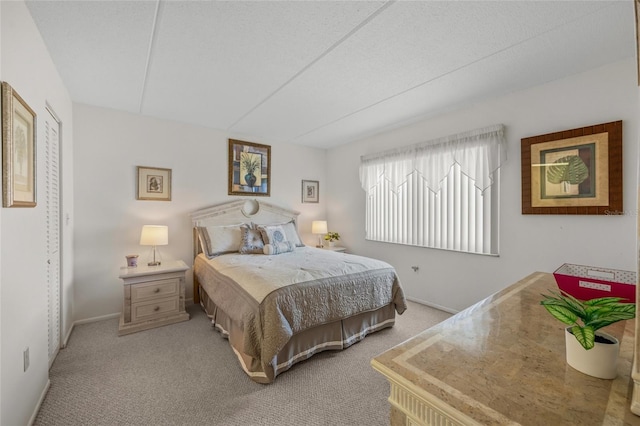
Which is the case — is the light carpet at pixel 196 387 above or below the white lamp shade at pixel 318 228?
below

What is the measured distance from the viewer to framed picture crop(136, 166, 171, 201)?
11.0ft

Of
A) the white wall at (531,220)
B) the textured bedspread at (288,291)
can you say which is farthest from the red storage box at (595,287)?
the textured bedspread at (288,291)

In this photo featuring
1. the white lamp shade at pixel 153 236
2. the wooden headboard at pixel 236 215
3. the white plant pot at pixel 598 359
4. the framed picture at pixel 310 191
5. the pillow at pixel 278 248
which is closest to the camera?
the white plant pot at pixel 598 359


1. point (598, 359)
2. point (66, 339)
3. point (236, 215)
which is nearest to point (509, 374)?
point (598, 359)

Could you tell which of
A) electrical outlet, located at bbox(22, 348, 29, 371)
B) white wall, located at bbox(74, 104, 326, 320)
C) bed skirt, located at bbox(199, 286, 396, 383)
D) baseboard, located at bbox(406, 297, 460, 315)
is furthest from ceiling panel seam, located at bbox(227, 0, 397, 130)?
baseboard, located at bbox(406, 297, 460, 315)

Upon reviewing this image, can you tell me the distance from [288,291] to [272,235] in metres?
1.60

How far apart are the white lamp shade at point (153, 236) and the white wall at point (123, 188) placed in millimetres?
382

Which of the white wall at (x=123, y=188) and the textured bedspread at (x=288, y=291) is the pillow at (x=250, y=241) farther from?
the white wall at (x=123, y=188)

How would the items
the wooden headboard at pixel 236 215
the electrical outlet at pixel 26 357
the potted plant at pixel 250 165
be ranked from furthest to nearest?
1. the potted plant at pixel 250 165
2. the wooden headboard at pixel 236 215
3. the electrical outlet at pixel 26 357

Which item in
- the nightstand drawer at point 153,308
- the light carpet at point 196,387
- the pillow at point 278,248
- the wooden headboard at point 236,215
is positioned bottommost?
the light carpet at point 196,387

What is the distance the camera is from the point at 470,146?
3057 millimetres

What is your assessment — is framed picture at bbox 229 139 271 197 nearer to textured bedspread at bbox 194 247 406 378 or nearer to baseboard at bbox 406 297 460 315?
textured bedspread at bbox 194 247 406 378

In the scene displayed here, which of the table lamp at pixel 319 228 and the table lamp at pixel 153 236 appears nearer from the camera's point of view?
the table lamp at pixel 153 236

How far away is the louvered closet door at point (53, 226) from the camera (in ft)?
6.93
